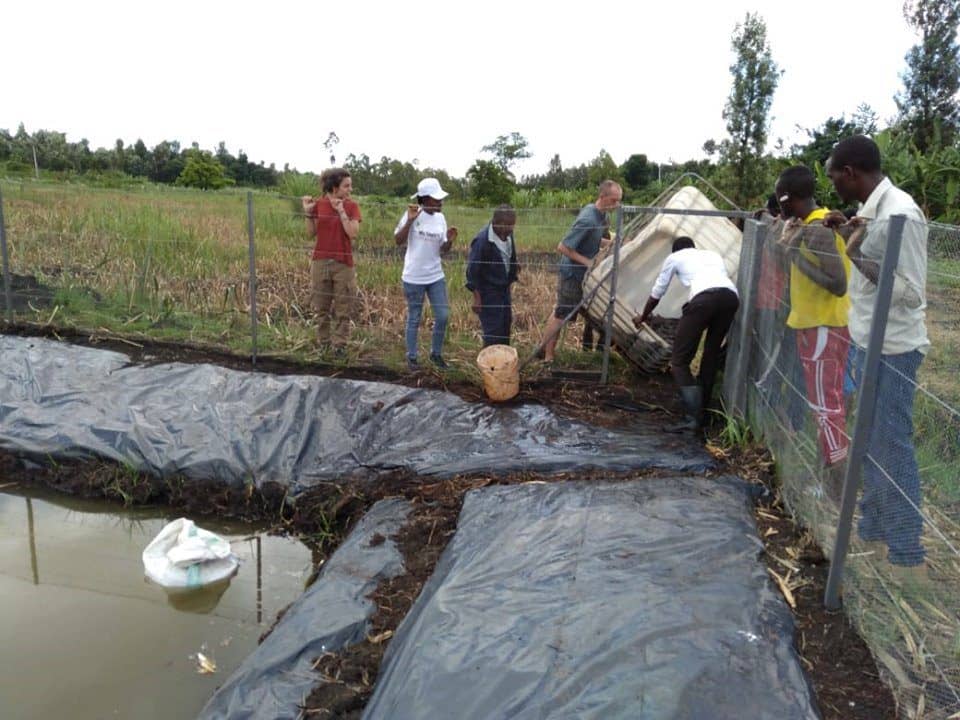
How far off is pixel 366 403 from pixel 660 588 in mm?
2784

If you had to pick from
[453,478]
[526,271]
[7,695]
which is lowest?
[7,695]

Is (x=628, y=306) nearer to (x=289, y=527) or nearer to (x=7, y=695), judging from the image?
(x=289, y=527)

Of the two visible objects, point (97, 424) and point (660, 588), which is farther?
point (97, 424)

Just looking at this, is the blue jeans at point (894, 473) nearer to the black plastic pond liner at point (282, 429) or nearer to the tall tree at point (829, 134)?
the black plastic pond liner at point (282, 429)

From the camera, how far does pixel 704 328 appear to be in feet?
15.3

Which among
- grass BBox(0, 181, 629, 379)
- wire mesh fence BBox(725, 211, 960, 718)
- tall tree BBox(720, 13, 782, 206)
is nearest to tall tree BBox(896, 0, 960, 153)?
tall tree BBox(720, 13, 782, 206)

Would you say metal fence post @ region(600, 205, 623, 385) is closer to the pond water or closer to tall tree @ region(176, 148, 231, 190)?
the pond water

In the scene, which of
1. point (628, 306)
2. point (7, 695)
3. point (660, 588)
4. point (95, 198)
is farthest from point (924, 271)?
point (95, 198)

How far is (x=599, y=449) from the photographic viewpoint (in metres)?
4.54

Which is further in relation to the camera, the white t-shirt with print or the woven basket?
the white t-shirt with print

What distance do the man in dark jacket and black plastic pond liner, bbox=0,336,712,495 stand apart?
3.25 feet

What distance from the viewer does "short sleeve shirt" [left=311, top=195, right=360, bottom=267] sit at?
5.82 meters

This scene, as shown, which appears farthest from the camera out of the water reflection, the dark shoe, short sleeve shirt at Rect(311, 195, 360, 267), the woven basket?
short sleeve shirt at Rect(311, 195, 360, 267)

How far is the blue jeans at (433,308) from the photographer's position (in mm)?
5727
